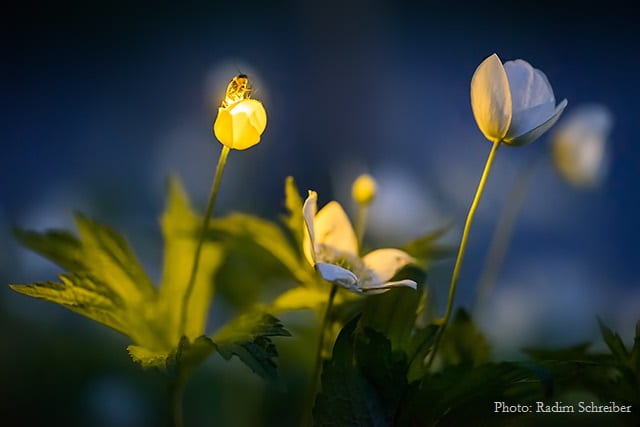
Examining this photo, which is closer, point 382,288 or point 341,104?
point 382,288

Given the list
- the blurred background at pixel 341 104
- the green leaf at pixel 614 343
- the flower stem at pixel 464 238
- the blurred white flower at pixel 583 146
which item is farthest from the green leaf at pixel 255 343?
the blurred background at pixel 341 104

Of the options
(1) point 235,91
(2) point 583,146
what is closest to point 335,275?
(1) point 235,91

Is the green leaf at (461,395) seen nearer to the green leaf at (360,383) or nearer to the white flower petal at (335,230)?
the green leaf at (360,383)

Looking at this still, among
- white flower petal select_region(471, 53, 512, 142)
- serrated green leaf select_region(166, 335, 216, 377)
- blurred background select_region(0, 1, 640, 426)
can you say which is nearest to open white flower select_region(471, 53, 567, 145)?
white flower petal select_region(471, 53, 512, 142)

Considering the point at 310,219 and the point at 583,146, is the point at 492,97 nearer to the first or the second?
the point at 310,219

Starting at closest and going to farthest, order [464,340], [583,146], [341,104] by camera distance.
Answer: [464,340]
[583,146]
[341,104]

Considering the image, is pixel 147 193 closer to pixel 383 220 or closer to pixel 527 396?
pixel 383 220
